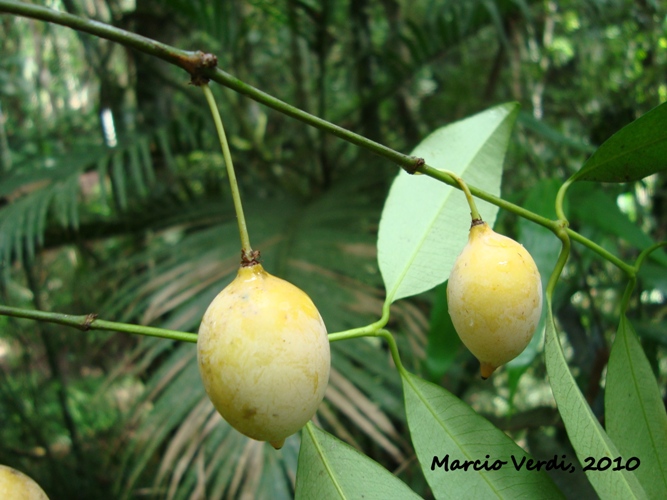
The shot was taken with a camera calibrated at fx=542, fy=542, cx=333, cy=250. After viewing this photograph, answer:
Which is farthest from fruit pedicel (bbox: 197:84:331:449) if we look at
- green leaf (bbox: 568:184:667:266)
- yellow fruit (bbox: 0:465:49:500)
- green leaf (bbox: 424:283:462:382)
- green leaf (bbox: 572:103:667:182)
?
A: green leaf (bbox: 568:184:667:266)

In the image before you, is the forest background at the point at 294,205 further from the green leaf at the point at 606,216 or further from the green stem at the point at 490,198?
the green stem at the point at 490,198

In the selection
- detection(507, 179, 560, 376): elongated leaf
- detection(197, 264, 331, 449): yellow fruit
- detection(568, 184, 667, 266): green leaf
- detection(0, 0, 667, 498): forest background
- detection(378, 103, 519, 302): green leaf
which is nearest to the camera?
detection(197, 264, 331, 449): yellow fruit

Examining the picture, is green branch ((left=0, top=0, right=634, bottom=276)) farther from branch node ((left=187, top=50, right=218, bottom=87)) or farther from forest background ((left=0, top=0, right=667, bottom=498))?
forest background ((left=0, top=0, right=667, bottom=498))

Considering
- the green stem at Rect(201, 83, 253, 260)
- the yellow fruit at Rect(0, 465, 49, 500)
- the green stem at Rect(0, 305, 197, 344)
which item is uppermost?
the green stem at Rect(201, 83, 253, 260)

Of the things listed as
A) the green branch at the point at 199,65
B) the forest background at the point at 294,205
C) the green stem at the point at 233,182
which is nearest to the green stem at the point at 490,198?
the green branch at the point at 199,65

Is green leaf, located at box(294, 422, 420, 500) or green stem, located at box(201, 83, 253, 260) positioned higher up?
green stem, located at box(201, 83, 253, 260)

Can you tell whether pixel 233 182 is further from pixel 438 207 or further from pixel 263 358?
pixel 438 207
